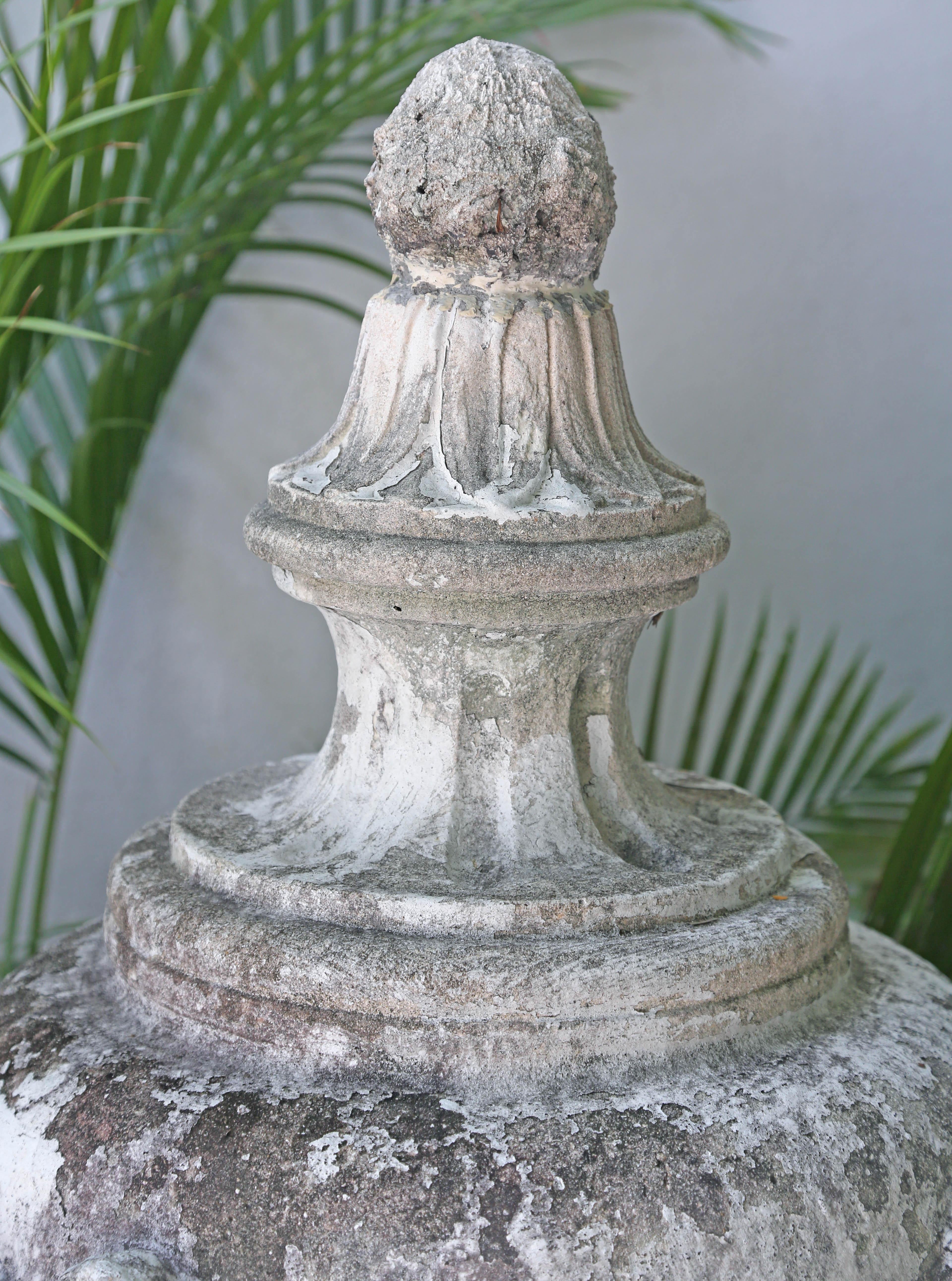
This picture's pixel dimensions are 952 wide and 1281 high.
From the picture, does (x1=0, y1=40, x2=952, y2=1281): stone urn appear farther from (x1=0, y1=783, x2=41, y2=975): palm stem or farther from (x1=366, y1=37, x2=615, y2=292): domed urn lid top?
(x1=0, y1=783, x2=41, y2=975): palm stem

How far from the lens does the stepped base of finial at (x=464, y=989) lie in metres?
0.93

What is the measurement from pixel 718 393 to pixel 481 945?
1.70 meters

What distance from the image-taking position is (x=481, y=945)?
37.6 inches

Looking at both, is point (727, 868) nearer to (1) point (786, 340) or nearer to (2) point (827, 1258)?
(2) point (827, 1258)

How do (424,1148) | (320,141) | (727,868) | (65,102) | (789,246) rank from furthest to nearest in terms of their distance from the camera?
(789,246) → (320,141) → (65,102) → (727,868) → (424,1148)

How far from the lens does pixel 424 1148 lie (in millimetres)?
862

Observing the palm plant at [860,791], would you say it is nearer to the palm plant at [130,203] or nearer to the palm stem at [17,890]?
the palm plant at [130,203]

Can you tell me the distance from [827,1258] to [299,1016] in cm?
40

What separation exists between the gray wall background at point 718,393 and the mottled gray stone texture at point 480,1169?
1.57 metres

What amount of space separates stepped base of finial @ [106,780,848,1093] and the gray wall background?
60.7 inches

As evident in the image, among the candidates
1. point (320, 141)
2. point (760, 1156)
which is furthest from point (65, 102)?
point (760, 1156)

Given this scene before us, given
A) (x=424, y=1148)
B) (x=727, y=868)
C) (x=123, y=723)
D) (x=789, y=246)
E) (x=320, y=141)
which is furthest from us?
(x=123, y=723)

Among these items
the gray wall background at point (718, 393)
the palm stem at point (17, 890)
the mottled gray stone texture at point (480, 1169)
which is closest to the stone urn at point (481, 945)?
the mottled gray stone texture at point (480, 1169)

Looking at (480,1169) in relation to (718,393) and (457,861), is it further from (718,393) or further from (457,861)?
(718,393)
